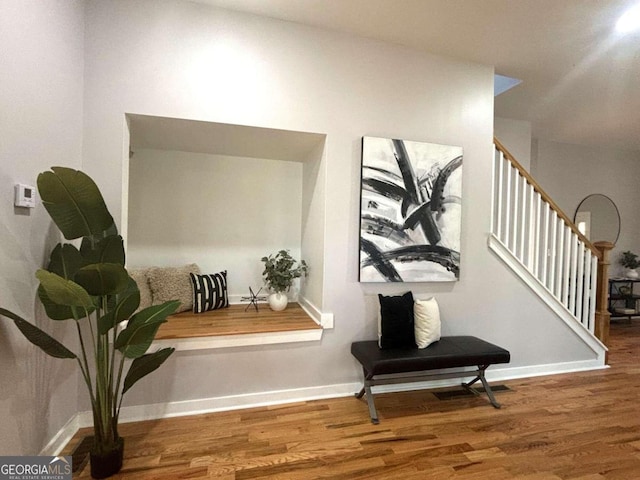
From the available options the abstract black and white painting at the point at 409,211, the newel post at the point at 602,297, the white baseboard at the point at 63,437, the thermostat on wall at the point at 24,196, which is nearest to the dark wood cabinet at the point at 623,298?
the newel post at the point at 602,297

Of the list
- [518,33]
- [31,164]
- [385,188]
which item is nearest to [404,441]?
[385,188]

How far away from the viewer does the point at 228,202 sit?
301cm

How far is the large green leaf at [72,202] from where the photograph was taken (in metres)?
1.37

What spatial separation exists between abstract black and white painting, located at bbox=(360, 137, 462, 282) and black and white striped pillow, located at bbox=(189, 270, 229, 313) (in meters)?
1.29

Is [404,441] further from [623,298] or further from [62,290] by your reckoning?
[623,298]

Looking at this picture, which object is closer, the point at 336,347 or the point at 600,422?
the point at 600,422

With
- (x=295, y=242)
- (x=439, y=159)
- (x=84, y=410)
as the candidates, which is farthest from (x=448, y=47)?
(x=84, y=410)

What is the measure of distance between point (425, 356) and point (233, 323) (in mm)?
1446

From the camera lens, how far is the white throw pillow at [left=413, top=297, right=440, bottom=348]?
93.0 inches

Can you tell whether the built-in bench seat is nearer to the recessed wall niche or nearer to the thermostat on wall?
the recessed wall niche

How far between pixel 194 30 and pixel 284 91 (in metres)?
0.71

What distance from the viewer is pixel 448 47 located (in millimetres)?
2516

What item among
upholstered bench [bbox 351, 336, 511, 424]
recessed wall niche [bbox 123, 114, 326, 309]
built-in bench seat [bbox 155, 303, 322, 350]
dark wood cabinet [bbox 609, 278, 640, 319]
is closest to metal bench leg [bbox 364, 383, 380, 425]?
upholstered bench [bbox 351, 336, 511, 424]

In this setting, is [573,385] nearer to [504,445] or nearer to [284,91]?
[504,445]
